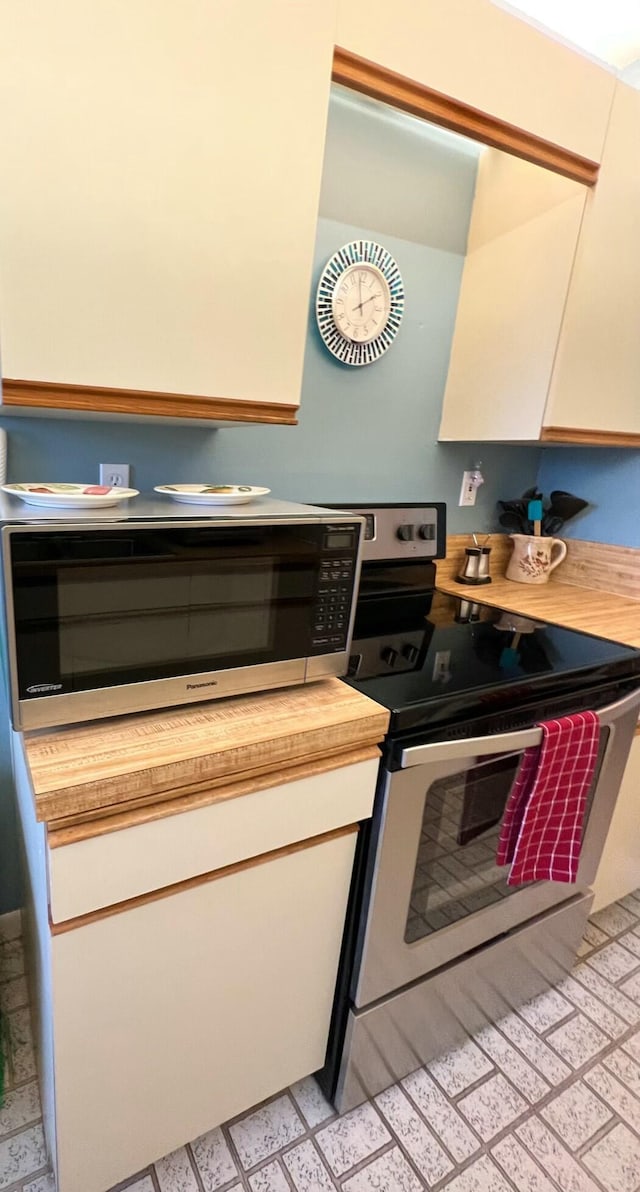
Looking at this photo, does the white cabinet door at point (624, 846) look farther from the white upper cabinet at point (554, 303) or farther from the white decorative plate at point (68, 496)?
the white decorative plate at point (68, 496)

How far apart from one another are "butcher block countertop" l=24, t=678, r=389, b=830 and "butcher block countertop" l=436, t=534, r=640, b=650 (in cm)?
84

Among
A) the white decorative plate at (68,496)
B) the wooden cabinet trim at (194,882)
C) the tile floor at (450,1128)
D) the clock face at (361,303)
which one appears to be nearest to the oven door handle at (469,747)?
the wooden cabinet trim at (194,882)

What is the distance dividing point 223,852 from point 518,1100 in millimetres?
981

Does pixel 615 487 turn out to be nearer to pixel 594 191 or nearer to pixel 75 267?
pixel 594 191

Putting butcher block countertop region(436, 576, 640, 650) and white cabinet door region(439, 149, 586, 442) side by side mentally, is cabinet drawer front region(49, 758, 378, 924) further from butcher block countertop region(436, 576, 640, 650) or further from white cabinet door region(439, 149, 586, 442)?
white cabinet door region(439, 149, 586, 442)

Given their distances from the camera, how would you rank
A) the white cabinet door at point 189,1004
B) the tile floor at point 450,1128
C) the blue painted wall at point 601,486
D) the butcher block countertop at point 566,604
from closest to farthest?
the white cabinet door at point 189,1004
the tile floor at point 450,1128
the butcher block countertop at point 566,604
the blue painted wall at point 601,486

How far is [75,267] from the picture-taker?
0.88m

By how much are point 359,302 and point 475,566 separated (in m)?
0.86

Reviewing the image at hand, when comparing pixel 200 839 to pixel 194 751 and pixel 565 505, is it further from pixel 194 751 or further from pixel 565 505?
pixel 565 505

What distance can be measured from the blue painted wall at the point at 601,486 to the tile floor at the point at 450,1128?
135 cm

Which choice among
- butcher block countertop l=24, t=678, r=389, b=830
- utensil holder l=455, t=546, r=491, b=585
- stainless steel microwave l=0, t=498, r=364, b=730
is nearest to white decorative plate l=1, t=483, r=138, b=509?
stainless steel microwave l=0, t=498, r=364, b=730

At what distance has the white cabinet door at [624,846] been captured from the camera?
1483 mm

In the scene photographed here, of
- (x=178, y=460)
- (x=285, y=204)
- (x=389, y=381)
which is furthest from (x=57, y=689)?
(x=389, y=381)

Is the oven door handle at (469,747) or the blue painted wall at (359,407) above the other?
the blue painted wall at (359,407)
